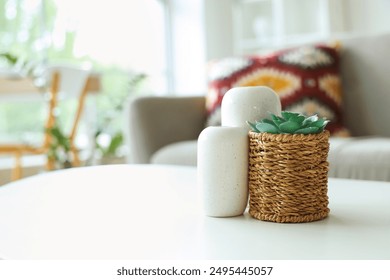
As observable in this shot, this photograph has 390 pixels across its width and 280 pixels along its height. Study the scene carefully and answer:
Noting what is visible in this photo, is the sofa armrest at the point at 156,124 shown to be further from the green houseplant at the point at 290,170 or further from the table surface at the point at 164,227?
the green houseplant at the point at 290,170

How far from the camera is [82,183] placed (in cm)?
121

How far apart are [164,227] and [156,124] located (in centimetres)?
162

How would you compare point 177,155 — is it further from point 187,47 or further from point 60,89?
point 187,47

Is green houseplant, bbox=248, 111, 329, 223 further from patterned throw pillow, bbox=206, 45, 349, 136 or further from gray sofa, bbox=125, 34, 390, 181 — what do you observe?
patterned throw pillow, bbox=206, 45, 349, 136

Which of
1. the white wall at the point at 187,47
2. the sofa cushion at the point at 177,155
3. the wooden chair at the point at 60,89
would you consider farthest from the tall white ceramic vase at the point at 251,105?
the white wall at the point at 187,47

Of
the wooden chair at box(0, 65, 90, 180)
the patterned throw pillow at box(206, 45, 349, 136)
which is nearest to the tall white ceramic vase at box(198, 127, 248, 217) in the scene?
the patterned throw pillow at box(206, 45, 349, 136)

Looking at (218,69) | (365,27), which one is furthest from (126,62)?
(218,69)

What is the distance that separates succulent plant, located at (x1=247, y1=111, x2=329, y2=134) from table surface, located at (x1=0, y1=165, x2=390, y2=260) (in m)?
0.13

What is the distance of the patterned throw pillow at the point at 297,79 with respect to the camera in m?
2.31

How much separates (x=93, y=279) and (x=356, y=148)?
1.39 metres

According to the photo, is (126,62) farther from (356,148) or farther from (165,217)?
(165,217)

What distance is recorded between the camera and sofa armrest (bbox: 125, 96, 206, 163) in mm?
2367

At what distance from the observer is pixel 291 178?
809mm

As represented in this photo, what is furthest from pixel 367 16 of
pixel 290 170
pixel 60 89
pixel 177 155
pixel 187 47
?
pixel 290 170
